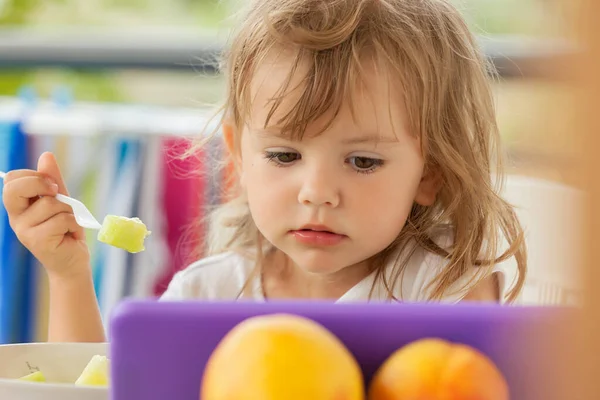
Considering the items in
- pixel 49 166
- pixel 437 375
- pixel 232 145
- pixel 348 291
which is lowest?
pixel 437 375

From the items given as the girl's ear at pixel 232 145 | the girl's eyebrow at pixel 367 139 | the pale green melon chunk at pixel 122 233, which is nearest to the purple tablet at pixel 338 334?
the pale green melon chunk at pixel 122 233

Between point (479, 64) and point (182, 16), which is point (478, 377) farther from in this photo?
point (182, 16)

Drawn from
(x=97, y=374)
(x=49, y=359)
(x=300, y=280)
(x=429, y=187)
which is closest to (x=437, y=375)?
(x=97, y=374)

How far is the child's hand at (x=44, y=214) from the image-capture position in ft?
3.08

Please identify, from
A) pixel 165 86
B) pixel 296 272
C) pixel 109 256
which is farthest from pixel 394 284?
pixel 165 86

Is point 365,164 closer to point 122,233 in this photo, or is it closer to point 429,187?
point 429,187

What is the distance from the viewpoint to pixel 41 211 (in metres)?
0.95

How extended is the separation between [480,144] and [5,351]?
0.70m

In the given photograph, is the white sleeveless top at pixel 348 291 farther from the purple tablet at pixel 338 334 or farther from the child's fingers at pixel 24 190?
the purple tablet at pixel 338 334

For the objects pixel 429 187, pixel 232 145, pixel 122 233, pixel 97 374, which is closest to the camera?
pixel 97 374

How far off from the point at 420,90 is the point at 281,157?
0.60ft

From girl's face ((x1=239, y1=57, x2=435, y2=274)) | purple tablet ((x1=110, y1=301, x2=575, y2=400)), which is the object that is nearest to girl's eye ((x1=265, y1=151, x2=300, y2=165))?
girl's face ((x1=239, y1=57, x2=435, y2=274))

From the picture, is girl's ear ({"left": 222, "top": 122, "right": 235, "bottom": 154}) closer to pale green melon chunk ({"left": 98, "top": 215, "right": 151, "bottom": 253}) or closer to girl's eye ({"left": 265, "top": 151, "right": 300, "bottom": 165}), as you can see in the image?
girl's eye ({"left": 265, "top": 151, "right": 300, "bottom": 165})

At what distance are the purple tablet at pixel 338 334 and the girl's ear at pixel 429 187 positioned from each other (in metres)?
0.63
